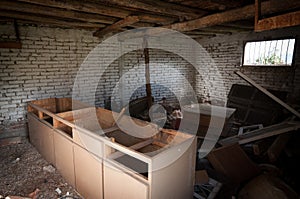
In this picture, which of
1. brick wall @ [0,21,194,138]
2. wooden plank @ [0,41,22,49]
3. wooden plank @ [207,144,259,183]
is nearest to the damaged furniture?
wooden plank @ [207,144,259,183]

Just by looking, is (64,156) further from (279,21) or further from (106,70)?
(106,70)

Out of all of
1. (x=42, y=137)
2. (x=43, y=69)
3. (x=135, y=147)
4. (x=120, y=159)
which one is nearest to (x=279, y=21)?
(x=135, y=147)

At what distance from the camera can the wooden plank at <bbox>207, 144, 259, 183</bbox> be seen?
9.47ft

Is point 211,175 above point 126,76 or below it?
below

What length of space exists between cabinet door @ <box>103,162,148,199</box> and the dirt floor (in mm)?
707

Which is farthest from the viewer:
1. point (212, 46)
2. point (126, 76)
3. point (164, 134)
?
point (212, 46)

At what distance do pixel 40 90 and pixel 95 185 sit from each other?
11.1ft

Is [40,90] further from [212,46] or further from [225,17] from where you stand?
[212,46]

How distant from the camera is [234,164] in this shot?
2.94m

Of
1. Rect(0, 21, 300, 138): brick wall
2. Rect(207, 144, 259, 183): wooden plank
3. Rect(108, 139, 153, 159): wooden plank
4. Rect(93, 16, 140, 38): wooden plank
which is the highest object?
Rect(93, 16, 140, 38): wooden plank

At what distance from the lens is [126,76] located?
249 inches

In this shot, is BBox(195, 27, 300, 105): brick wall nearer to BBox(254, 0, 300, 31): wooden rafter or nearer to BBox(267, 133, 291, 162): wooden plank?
BBox(267, 133, 291, 162): wooden plank

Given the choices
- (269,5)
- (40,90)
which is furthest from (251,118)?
(40,90)

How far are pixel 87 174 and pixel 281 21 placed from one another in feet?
9.21
